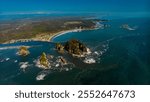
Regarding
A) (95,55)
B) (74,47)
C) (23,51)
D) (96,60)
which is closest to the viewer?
(23,51)

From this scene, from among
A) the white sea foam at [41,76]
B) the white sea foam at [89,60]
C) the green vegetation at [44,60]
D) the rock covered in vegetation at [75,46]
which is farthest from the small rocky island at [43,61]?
the white sea foam at [89,60]

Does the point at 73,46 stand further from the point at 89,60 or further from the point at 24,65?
the point at 24,65

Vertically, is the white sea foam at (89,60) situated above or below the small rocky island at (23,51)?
below

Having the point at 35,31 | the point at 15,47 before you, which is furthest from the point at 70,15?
the point at 15,47

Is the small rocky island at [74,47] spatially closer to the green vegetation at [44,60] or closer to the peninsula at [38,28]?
the peninsula at [38,28]

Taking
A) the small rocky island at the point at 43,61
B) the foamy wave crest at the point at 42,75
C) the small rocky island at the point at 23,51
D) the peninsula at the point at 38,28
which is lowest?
the foamy wave crest at the point at 42,75

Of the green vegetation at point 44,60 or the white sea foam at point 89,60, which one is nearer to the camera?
the green vegetation at point 44,60

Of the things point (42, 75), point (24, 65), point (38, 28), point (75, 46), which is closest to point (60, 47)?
point (75, 46)

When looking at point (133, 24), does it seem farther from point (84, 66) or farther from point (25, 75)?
point (25, 75)
